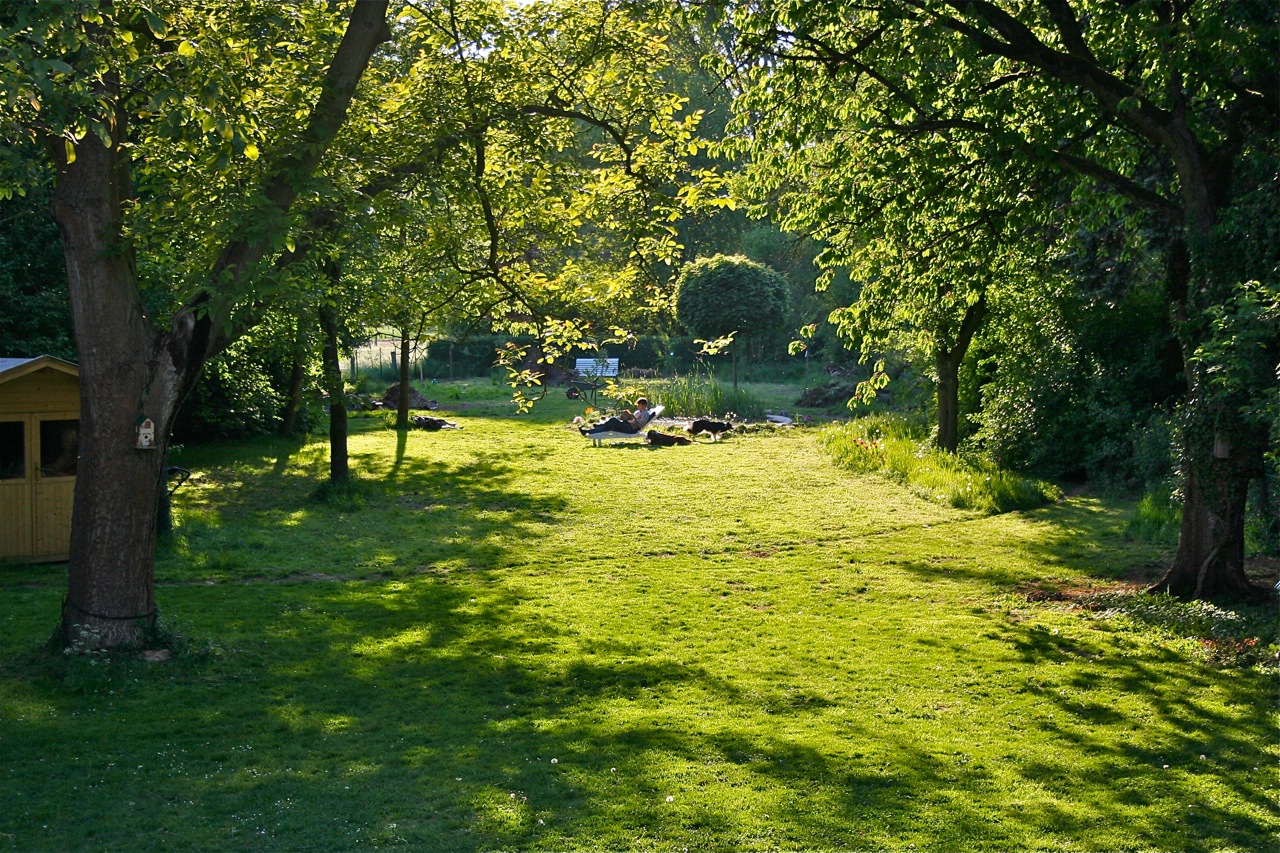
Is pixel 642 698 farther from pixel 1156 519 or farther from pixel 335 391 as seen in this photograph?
pixel 335 391

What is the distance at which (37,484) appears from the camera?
12016mm

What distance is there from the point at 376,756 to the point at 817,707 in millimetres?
3127

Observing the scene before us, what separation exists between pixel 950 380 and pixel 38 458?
1472 centimetres

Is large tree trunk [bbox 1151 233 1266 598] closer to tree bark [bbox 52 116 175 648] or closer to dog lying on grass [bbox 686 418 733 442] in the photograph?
tree bark [bbox 52 116 175 648]

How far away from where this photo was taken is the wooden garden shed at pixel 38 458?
11.8 meters

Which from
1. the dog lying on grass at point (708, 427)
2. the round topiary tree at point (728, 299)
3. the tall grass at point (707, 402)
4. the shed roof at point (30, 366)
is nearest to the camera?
the shed roof at point (30, 366)

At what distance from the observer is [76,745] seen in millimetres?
6676

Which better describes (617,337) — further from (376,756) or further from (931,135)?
(376,756)

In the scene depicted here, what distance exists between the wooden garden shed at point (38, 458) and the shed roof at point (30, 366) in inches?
Result: 0.4

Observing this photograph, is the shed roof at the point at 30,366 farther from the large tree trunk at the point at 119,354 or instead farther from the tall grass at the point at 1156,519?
the tall grass at the point at 1156,519

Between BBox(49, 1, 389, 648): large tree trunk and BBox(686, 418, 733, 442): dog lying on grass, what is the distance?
1848cm

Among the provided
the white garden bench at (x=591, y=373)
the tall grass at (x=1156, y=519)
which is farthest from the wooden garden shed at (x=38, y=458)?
the white garden bench at (x=591, y=373)

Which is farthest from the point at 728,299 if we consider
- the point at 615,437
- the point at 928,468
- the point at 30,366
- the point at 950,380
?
the point at 30,366

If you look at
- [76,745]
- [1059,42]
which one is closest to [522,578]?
[76,745]
